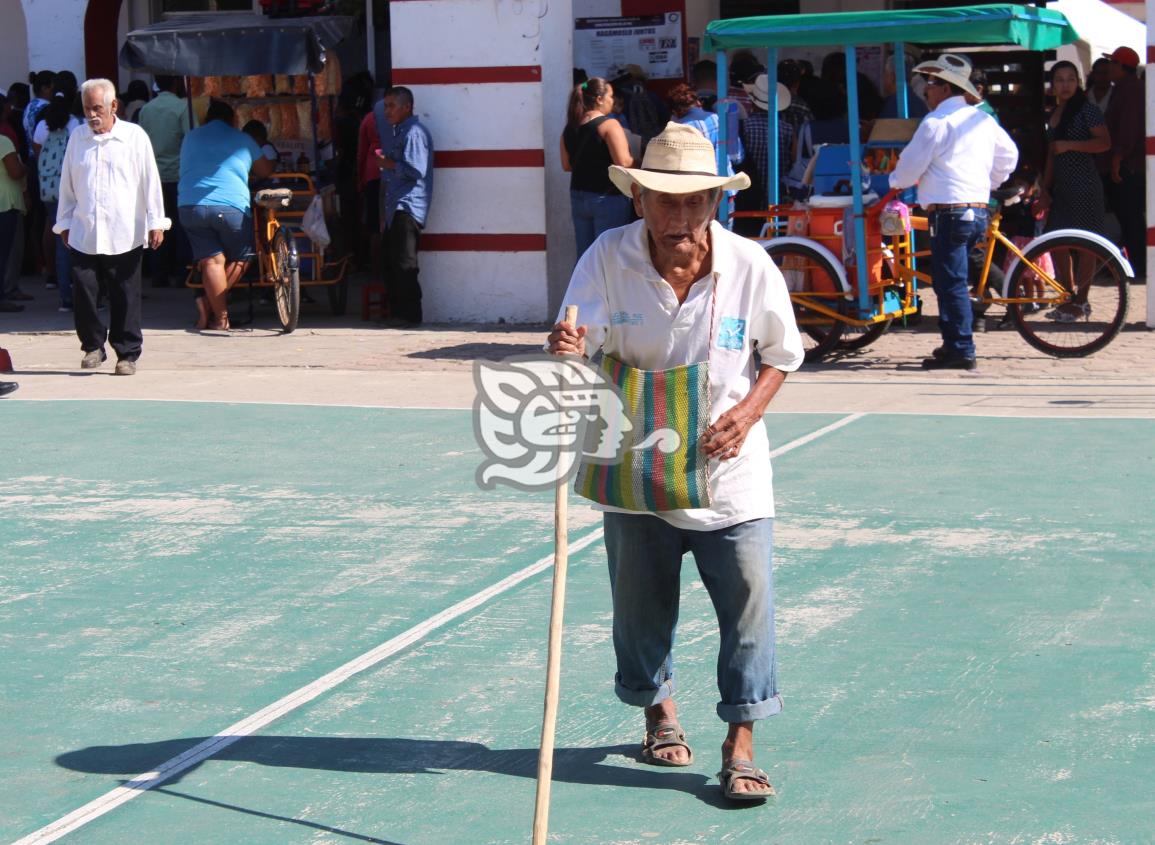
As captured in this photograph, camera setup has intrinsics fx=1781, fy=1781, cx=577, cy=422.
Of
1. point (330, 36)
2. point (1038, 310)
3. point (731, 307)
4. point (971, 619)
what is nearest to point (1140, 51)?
point (1038, 310)

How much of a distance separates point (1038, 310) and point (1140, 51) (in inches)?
324

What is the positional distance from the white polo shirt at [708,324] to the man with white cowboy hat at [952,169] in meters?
6.96

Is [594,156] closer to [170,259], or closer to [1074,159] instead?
[1074,159]

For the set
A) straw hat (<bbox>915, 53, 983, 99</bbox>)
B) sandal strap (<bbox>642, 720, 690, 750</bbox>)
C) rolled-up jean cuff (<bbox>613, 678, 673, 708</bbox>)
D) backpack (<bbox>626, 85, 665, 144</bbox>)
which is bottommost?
sandal strap (<bbox>642, 720, 690, 750</bbox>)

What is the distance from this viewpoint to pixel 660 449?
4.64m

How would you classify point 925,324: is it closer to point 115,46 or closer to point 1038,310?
point 1038,310

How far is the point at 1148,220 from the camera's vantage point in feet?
44.9

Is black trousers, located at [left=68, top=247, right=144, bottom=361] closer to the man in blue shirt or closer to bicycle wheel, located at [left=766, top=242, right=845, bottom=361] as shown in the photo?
the man in blue shirt

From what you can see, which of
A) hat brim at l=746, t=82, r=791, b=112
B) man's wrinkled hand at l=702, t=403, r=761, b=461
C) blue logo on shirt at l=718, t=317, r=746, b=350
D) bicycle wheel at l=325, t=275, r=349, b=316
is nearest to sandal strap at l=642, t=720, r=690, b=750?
man's wrinkled hand at l=702, t=403, r=761, b=461

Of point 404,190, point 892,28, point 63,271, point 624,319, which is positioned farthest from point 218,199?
point 624,319

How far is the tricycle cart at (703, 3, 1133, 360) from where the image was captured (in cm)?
1170

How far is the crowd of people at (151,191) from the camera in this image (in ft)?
40.1

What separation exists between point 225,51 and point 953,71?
6.69m

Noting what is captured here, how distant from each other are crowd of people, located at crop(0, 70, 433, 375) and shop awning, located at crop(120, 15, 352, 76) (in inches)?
14.1
